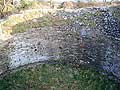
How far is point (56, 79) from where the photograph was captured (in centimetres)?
1691

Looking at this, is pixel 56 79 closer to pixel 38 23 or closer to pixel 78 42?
pixel 78 42

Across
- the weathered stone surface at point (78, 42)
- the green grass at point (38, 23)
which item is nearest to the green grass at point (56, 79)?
the weathered stone surface at point (78, 42)

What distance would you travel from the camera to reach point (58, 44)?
19266 millimetres

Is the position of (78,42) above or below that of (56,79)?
above

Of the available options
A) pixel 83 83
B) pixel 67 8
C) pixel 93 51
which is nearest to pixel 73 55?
pixel 93 51

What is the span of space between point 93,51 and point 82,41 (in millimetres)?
1065

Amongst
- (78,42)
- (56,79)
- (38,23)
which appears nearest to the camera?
(56,79)

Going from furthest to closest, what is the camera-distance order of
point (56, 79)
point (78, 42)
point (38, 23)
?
point (38, 23) → point (78, 42) → point (56, 79)

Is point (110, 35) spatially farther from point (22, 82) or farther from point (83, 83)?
point (22, 82)

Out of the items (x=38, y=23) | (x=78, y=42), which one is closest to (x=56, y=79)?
(x=78, y=42)

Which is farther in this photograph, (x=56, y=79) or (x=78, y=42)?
(x=78, y=42)

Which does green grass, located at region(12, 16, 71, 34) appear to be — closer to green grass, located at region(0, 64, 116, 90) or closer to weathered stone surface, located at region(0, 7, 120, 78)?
weathered stone surface, located at region(0, 7, 120, 78)

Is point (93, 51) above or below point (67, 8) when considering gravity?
below

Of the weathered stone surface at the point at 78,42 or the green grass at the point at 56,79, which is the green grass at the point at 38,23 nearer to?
the weathered stone surface at the point at 78,42
